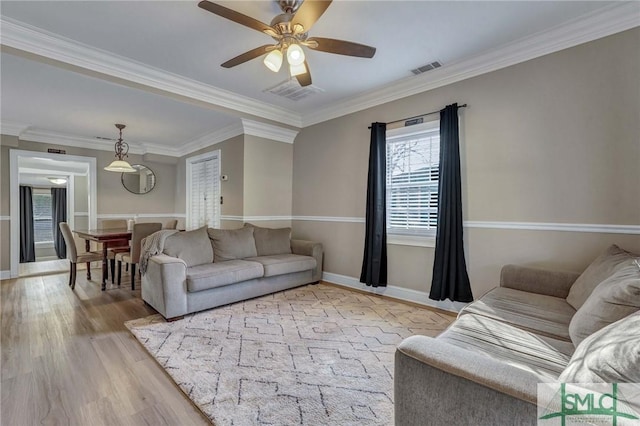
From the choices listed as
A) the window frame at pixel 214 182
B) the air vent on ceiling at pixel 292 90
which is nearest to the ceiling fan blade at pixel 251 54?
the air vent on ceiling at pixel 292 90

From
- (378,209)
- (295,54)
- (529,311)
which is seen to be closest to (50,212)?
(378,209)

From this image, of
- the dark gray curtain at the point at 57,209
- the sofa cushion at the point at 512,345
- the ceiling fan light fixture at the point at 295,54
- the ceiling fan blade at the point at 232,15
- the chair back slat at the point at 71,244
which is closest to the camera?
the sofa cushion at the point at 512,345

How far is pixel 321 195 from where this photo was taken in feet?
15.1

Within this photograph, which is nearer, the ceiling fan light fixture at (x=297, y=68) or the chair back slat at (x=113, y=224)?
the ceiling fan light fixture at (x=297, y=68)

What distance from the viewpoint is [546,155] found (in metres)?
2.64

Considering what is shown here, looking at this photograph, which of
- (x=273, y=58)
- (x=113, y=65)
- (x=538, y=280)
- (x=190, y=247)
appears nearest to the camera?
(x=273, y=58)

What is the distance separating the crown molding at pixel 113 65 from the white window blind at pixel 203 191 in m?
1.46

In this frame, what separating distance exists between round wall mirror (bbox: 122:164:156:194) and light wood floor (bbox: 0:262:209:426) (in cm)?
320

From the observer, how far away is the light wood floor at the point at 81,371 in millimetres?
1622

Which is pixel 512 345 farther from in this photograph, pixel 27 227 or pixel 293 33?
pixel 27 227

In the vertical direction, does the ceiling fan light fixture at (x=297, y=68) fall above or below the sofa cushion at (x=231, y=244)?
above

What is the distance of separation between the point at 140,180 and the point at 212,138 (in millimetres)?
2341

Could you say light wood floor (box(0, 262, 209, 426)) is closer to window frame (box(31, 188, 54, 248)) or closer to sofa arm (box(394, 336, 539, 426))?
sofa arm (box(394, 336, 539, 426))

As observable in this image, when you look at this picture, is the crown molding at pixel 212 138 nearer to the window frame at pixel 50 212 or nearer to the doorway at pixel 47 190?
the doorway at pixel 47 190
